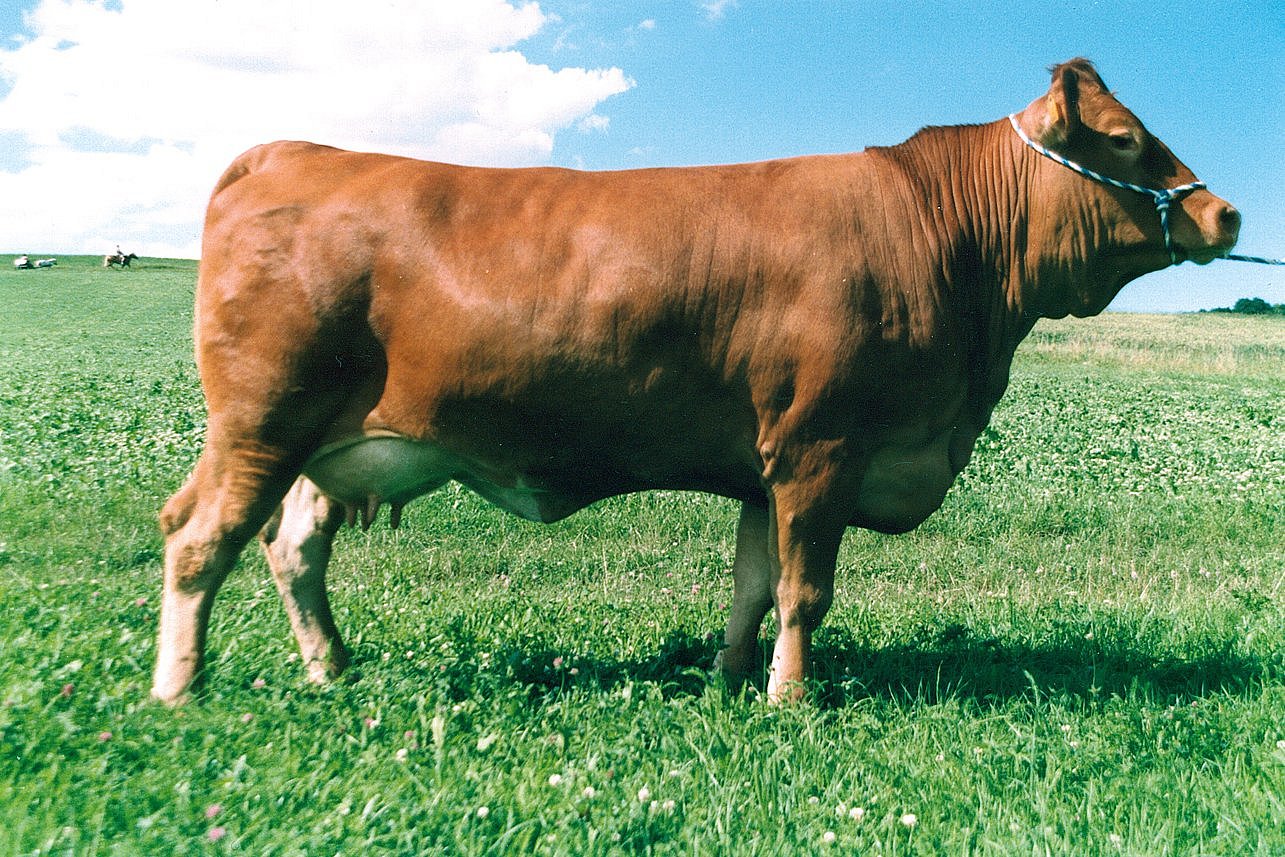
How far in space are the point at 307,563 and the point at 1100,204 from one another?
411cm

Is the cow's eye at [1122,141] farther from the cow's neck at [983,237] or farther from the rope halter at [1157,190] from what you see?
the cow's neck at [983,237]

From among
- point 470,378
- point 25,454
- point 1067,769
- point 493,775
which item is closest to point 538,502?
point 470,378

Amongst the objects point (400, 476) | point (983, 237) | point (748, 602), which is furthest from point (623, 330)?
point (983, 237)

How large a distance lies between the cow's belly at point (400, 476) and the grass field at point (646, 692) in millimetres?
789

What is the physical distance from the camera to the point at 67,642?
446 cm

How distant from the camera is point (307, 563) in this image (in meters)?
4.93

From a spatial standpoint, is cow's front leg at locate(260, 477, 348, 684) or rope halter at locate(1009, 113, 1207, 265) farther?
cow's front leg at locate(260, 477, 348, 684)

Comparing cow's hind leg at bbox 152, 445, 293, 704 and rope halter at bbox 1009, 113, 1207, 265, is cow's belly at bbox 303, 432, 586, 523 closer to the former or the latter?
cow's hind leg at bbox 152, 445, 293, 704

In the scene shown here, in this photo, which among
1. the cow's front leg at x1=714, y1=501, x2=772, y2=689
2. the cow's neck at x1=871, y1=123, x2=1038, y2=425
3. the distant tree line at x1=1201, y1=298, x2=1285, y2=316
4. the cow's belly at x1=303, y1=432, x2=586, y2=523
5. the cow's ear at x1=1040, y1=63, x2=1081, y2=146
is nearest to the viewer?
the cow's belly at x1=303, y1=432, x2=586, y2=523

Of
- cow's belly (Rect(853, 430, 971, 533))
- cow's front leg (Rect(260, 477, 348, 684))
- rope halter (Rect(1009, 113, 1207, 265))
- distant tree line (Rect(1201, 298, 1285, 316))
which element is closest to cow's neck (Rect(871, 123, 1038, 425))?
rope halter (Rect(1009, 113, 1207, 265))

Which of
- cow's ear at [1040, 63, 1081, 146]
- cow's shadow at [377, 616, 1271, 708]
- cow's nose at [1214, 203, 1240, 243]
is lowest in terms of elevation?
cow's shadow at [377, 616, 1271, 708]

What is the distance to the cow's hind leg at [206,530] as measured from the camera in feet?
14.2

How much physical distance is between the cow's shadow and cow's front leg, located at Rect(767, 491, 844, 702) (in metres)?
0.31

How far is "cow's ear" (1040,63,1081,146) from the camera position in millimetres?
4559
